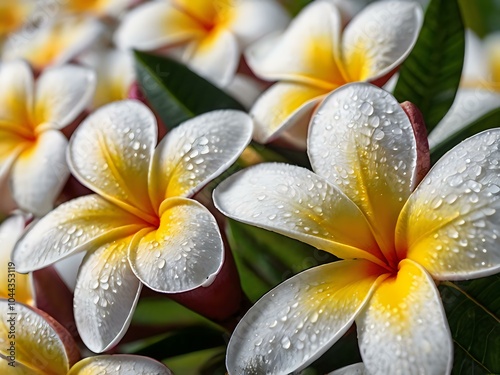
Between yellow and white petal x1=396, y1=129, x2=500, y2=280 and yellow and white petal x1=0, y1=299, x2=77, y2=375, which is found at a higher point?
yellow and white petal x1=396, y1=129, x2=500, y2=280

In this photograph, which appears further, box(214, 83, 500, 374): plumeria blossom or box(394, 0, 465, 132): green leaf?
box(394, 0, 465, 132): green leaf

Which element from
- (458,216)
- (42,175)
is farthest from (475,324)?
(42,175)

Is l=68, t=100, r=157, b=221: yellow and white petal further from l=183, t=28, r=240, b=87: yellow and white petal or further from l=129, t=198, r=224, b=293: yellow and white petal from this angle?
l=183, t=28, r=240, b=87: yellow and white petal

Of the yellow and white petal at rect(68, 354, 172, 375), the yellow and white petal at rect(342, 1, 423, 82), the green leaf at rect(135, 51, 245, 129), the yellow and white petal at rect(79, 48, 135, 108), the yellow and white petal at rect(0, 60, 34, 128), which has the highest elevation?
the yellow and white petal at rect(342, 1, 423, 82)

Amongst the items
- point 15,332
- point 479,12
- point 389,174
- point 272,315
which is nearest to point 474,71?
point 479,12

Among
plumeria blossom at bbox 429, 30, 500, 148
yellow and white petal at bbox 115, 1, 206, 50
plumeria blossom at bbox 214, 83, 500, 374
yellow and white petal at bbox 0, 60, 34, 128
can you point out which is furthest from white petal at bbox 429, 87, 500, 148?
yellow and white petal at bbox 0, 60, 34, 128
